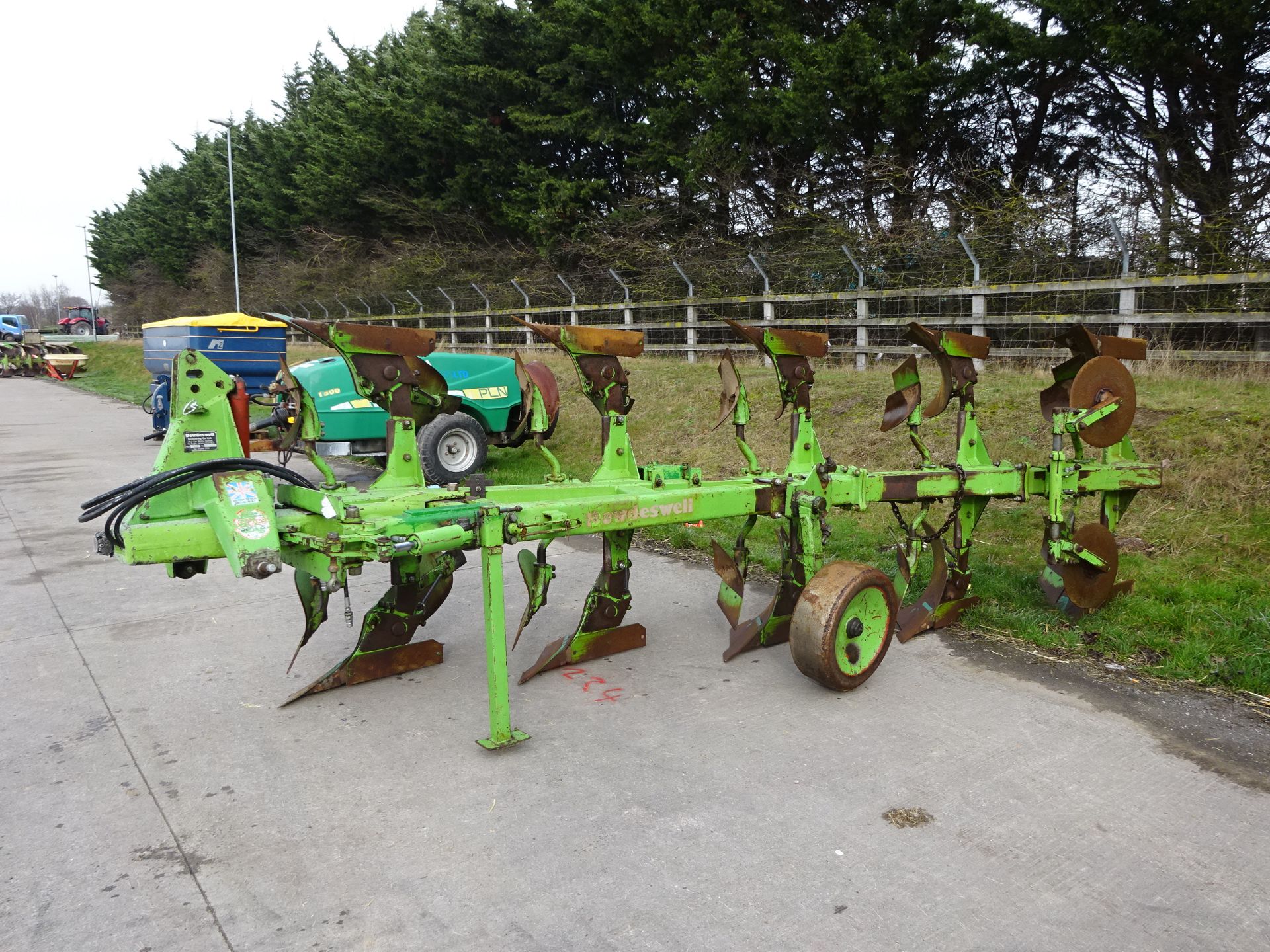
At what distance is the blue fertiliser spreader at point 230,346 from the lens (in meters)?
13.4

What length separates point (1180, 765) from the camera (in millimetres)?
3570

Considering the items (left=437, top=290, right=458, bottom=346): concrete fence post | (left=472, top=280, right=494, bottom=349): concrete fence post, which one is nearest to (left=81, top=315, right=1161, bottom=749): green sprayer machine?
(left=472, top=280, right=494, bottom=349): concrete fence post

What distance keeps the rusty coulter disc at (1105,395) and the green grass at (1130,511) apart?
988 mm

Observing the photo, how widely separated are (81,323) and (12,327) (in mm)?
14140

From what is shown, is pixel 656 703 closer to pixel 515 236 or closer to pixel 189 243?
pixel 515 236

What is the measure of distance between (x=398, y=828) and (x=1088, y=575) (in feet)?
13.0

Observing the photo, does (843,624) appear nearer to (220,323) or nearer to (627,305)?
(220,323)

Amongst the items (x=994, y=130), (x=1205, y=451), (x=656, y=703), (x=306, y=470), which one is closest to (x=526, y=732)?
(x=656, y=703)

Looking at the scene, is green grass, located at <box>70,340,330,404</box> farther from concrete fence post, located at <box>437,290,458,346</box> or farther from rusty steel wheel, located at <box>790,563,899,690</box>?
rusty steel wheel, located at <box>790,563,899,690</box>

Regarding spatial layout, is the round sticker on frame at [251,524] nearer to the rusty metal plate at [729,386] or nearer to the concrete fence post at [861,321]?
the rusty metal plate at [729,386]

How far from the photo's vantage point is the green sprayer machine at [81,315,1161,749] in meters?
3.41

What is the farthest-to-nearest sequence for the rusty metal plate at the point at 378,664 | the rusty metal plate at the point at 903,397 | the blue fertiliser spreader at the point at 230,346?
1. the blue fertiliser spreader at the point at 230,346
2. the rusty metal plate at the point at 903,397
3. the rusty metal plate at the point at 378,664

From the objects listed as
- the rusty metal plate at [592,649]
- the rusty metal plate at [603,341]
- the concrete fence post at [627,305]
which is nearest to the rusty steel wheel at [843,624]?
the rusty metal plate at [592,649]

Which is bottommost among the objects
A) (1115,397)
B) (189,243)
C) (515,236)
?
(1115,397)
